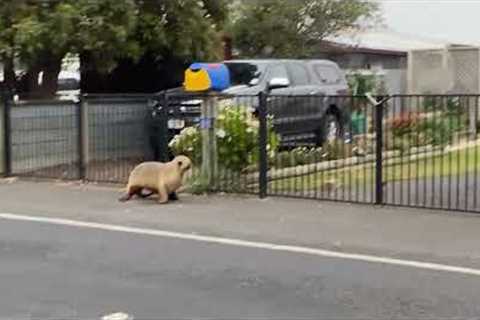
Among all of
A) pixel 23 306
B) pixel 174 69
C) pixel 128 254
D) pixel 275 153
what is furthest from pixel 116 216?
pixel 174 69

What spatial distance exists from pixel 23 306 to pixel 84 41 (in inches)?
387

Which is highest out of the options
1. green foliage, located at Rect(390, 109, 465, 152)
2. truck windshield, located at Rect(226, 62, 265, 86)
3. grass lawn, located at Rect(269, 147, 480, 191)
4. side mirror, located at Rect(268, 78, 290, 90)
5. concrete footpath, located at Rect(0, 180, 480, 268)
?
truck windshield, located at Rect(226, 62, 265, 86)

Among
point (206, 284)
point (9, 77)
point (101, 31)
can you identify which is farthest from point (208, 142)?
point (9, 77)

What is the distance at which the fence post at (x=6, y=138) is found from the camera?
15125 mm

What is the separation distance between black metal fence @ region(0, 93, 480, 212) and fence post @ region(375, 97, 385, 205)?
18 mm

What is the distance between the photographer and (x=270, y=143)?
43.9 feet

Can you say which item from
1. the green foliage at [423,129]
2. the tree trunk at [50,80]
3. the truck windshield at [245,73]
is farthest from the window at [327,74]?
the tree trunk at [50,80]

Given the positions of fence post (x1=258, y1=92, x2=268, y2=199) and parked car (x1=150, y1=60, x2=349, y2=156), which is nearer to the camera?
fence post (x1=258, y1=92, x2=268, y2=199)

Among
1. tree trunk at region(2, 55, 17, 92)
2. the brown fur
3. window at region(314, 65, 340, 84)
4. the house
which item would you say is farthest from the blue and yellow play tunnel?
the house

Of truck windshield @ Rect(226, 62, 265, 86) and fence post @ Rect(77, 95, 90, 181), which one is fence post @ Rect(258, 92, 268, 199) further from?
truck windshield @ Rect(226, 62, 265, 86)

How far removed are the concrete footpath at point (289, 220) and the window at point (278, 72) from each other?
5.16 m

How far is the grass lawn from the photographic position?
1333 centimetres

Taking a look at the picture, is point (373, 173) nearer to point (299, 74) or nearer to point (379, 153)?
point (379, 153)

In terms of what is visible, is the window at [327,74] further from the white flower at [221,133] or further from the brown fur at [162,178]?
the brown fur at [162,178]
